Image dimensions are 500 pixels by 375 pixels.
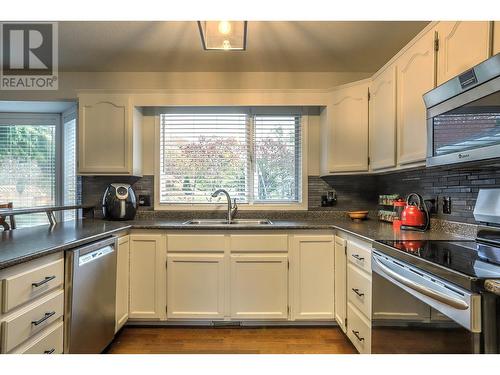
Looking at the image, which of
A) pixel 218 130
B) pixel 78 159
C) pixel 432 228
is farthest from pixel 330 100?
pixel 78 159

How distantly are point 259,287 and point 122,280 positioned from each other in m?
1.05

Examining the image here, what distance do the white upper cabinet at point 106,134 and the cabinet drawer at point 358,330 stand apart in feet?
7.05

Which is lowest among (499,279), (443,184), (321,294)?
(321,294)

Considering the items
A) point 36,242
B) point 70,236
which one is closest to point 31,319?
point 36,242

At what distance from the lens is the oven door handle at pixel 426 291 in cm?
95

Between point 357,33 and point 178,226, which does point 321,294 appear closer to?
point 178,226

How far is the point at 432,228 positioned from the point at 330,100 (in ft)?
4.45

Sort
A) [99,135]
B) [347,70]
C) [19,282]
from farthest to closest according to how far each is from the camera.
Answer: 1. [347,70]
2. [99,135]
3. [19,282]

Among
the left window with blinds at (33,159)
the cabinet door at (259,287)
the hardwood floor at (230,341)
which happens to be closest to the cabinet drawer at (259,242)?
the cabinet door at (259,287)

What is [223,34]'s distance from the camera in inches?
68.4

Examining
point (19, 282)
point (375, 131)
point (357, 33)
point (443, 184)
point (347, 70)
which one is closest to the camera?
point (19, 282)

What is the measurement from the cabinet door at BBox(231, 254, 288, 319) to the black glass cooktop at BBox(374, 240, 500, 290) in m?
0.93

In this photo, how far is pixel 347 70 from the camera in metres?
2.83

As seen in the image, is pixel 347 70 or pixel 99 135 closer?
pixel 99 135
